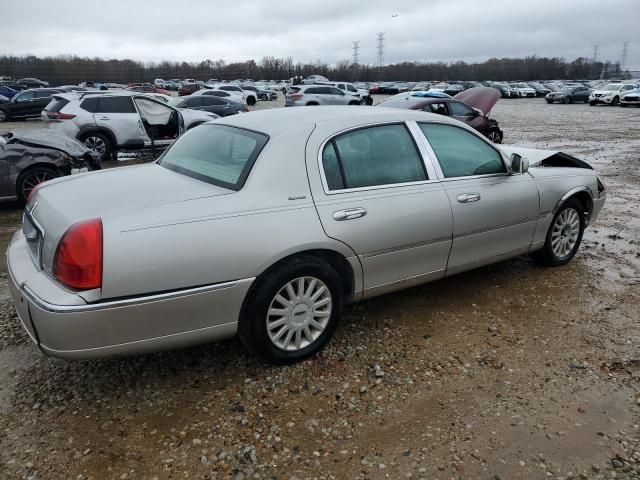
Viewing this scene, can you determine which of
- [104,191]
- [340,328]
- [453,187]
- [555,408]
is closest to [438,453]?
[555,408]

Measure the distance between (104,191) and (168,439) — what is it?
4.92 feet

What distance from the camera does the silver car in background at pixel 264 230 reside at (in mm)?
2549

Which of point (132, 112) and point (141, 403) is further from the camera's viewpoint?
point (132, 112)

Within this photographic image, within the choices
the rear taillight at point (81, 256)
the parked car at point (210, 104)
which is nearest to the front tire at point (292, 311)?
the rear taillight at point (81, 256)

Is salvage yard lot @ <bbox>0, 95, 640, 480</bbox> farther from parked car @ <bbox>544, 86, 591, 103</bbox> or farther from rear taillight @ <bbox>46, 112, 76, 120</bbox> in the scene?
parked car @ <bbox>544, 86, 591, 103</bbox>

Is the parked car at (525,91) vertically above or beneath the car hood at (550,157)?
beneath

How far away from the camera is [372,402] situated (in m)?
2.90

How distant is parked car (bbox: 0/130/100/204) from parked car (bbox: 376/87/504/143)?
794 centimetres

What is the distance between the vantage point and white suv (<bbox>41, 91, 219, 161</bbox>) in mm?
11211

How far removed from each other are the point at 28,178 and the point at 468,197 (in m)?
6.22

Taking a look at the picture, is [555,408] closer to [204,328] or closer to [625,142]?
[204,328]

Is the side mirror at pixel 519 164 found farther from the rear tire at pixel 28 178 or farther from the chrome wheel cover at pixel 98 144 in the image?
the chrome wheel cover at pixel 98 144

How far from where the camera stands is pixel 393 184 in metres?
3.49

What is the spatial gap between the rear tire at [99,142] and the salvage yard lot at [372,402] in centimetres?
781
